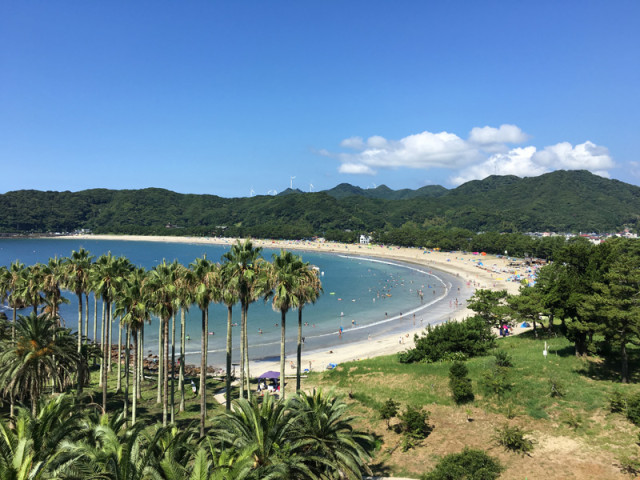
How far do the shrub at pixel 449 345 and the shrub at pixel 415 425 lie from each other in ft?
38.1

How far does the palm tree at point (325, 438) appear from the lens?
50.9 feet

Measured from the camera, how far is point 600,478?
17.5 m

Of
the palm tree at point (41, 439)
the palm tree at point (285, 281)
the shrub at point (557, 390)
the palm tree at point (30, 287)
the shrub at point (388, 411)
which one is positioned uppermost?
the palm tree at point (285, 281)

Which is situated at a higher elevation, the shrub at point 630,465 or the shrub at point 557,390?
the shrub at point 557,390

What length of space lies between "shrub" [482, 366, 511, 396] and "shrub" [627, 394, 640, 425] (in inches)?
252

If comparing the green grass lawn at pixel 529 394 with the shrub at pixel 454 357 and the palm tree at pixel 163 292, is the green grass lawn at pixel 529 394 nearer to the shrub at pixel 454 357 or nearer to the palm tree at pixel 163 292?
the shrub at pixel 454 357

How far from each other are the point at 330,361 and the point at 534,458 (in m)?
32.7

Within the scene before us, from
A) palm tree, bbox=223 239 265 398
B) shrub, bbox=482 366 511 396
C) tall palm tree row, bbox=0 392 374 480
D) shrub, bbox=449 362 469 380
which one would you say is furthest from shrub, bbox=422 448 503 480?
palm tree, bbox=223 239 265 398

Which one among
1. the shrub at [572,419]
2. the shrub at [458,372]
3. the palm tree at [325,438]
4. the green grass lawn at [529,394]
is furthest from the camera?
the shrub at [458,372]

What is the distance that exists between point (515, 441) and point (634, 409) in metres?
A: 6.93

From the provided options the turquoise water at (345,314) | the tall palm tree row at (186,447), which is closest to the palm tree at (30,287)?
the tall palm tree row at (186,447)

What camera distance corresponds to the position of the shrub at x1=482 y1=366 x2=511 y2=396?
84.0 feet

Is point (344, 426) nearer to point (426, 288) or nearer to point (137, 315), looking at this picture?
point (137, 315)

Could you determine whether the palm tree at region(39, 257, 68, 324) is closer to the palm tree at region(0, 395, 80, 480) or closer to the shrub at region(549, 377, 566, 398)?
the palm tree at region(0, 395, 80, 480)
